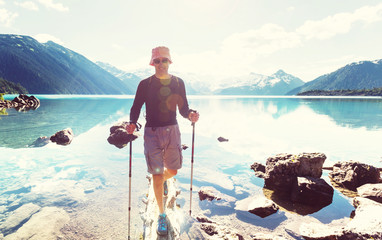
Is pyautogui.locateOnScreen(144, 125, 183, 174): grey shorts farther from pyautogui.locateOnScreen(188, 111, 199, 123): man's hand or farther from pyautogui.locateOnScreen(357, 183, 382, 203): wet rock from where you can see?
pyautogui.locateOnScreen(357, 183, 382, 203): wet rock

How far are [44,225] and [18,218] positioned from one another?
4.29ft

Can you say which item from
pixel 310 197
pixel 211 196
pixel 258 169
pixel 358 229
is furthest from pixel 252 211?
pixel 258 169

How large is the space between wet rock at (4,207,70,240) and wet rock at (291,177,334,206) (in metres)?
9.69

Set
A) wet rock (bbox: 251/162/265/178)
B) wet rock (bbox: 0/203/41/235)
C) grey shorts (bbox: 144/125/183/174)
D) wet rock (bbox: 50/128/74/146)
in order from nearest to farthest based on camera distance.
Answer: grey shorts (bbox: 144/125/183/174) < wet rock (bbox: 0/203/41/235) < wet rock (bbox: 251/162/265/178) < wet rock (bbox: 50/128/74/146)

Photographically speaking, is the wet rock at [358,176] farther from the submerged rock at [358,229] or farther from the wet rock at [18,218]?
the wet rock at [18,218]

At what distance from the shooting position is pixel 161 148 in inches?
219

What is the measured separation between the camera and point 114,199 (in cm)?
962

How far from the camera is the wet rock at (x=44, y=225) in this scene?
6930mm

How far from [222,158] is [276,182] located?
6.70m

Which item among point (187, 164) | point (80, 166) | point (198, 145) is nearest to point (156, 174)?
point (187, 164)

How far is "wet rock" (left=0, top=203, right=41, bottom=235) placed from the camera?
7.25 meters

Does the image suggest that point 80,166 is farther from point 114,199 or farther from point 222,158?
point 222,158

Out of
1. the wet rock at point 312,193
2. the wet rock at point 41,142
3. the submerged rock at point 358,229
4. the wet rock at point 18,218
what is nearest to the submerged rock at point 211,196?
the wet rock at point 312,193

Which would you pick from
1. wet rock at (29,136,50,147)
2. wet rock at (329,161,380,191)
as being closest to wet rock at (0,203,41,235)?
wet rock at (29,136,50,147)
